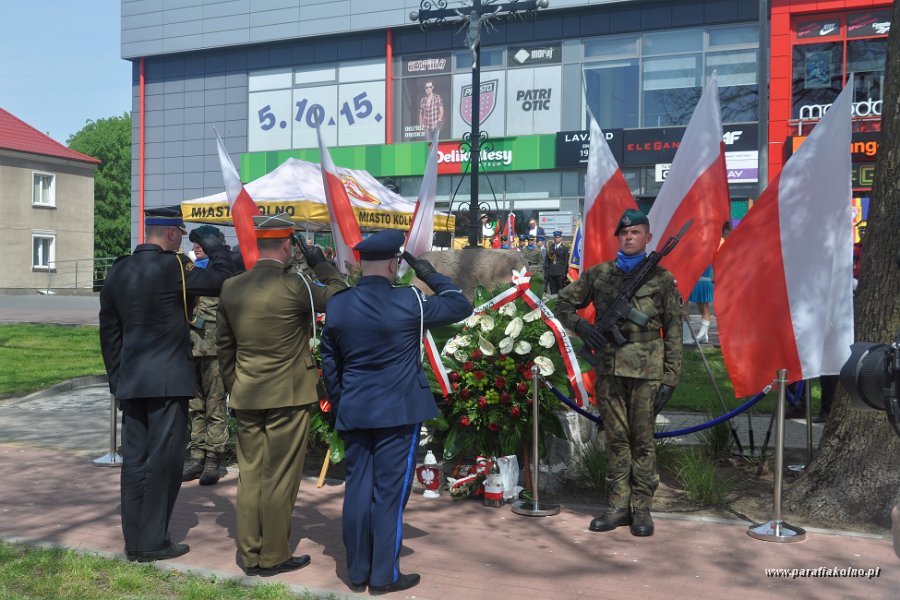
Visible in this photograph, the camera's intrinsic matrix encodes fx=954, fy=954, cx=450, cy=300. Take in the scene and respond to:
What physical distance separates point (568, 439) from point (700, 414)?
3842 mm

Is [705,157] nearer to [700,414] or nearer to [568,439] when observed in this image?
[568,439]

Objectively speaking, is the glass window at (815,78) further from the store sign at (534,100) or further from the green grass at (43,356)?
the green grass at (43,356)

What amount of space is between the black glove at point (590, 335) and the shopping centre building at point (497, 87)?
20.7 metres

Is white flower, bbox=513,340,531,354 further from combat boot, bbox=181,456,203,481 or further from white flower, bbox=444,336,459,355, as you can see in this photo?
combat boot, bbox=181,456,203,481

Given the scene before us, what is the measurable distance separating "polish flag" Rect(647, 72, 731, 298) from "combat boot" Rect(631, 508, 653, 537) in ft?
6.58

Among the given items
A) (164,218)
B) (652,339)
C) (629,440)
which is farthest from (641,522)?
(164,218)

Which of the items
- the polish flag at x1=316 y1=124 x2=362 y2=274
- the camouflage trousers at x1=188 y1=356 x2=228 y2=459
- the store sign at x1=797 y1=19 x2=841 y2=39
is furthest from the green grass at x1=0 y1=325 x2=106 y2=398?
the store sign at x1=797 y1=19 x2=841 y2=39

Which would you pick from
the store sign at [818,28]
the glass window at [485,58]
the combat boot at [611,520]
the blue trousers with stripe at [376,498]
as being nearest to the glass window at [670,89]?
the store sign at [818,28]

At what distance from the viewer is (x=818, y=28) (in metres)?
27.7

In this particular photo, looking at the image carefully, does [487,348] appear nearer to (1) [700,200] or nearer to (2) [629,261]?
(2) [629,261]

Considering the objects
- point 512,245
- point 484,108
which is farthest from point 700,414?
point 484,108

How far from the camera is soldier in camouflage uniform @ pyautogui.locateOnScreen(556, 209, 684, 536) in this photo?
249 inches

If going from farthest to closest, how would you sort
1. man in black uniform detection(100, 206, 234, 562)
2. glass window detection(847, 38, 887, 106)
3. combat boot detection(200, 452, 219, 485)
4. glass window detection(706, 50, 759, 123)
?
glass window detection(706, 50, 759, 123) < glass window detection(847, 38, 887, 106) < combat boot detection(200, 452, 219, 485) < man in black uniform detection(100, 206, 234, 562)

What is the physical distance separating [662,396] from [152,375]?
3260 mm
